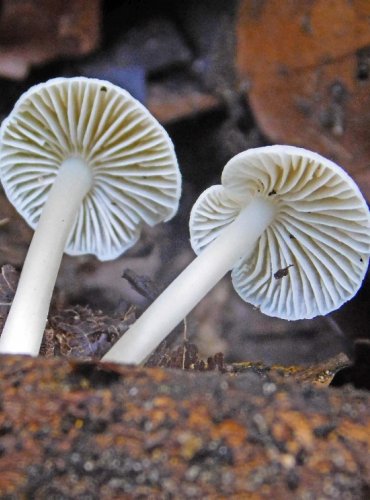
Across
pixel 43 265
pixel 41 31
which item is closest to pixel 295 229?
pixel 43 265

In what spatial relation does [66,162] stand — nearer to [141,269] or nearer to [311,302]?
[141,269]

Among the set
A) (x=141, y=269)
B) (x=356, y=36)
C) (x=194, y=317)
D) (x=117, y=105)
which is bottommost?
(x=194, y=317)

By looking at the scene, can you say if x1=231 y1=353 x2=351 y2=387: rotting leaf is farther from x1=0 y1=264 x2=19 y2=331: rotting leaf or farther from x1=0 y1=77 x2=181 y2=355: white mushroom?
x1=0 y1=264 x2=19 y2=331: rotting leaf

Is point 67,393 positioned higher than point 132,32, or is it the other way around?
point 132,32

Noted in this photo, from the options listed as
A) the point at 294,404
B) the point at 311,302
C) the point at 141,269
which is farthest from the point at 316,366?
the point at 294,404

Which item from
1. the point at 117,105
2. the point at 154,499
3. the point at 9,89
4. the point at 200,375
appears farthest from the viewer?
the point at 9,89

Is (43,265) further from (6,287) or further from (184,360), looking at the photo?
(184,360)

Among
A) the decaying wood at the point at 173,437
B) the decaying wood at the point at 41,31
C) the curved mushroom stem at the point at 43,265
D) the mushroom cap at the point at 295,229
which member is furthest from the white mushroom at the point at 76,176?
the decaying wood at the point at 173,437

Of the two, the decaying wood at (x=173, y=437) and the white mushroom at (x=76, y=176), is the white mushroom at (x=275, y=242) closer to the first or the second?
the white mushroom at (x=76, y=176)
